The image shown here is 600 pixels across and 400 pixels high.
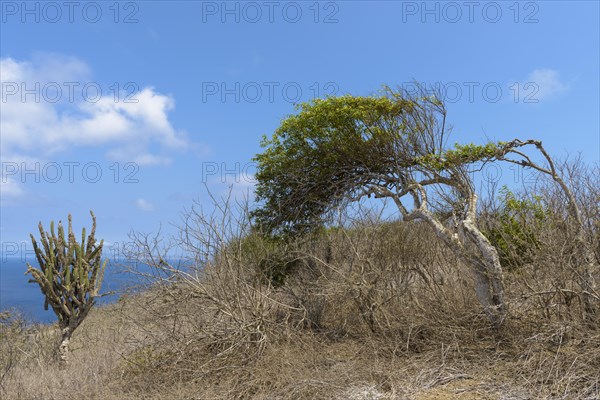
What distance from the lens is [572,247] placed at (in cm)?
843

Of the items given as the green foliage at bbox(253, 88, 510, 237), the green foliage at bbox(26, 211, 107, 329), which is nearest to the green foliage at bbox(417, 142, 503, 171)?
the green foliage at bbox(253, 88, 510, 237)

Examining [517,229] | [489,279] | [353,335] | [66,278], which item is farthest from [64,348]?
[517,229]

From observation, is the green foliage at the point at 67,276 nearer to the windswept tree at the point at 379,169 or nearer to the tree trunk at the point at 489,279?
the windswept tree at the point at 379,169

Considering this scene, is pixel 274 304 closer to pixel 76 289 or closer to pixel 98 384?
pixel 98 384

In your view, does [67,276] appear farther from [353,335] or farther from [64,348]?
[353,335]

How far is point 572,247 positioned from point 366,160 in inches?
236

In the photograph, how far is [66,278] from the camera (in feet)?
45.0

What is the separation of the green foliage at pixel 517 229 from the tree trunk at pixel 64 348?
34.8 feet

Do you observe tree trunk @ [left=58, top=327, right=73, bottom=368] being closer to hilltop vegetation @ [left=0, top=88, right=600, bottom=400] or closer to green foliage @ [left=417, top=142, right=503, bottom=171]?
hilltop vegetation @ [left=0, top=88, right=600, bottom=400]

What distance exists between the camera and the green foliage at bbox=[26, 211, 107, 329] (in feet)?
44.8

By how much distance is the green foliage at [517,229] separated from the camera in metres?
9.35

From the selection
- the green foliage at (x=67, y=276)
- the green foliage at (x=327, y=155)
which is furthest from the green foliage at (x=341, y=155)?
the green foliage at (x=67, y=276)

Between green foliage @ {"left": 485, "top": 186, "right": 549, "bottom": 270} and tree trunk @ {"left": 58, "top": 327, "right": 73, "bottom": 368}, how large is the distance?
1061 cm

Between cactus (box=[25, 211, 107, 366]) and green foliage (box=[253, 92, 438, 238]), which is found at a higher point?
green foliage (box=[253, 92, 438, 238])
